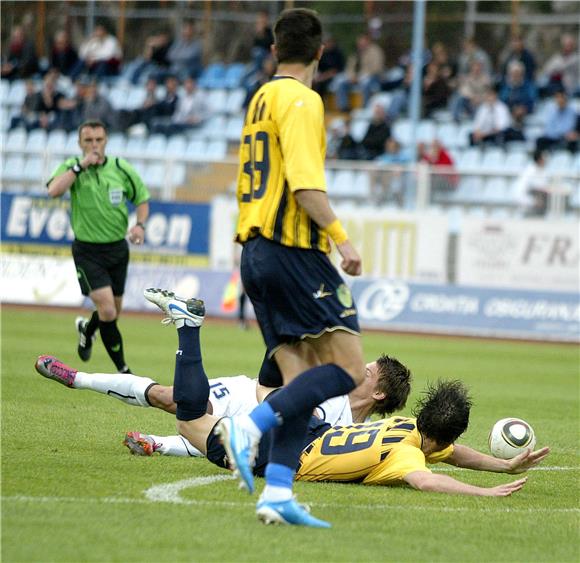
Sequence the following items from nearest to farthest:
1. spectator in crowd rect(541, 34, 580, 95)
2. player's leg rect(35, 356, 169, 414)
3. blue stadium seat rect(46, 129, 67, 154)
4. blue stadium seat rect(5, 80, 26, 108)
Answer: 1. player's leg rect(35, 356, 169, 414)
2. spectator in crowd rect(541, 34, 580, 95)
3. blue stadium seat rect(46, 129, 67, 154)
4. blue stadium seat rect(5, 80, 26, 108)

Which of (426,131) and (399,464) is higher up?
(426,131)

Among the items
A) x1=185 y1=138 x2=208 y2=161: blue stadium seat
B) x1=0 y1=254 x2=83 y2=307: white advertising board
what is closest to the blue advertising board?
x1=0 y1=254 x2=83 y2=307: white advertising board

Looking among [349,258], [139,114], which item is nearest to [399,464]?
[349,258]

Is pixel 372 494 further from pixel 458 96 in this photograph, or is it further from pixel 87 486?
pixel 458 96

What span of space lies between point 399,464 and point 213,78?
23.4 metres

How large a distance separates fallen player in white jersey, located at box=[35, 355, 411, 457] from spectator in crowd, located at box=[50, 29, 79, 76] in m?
23.3

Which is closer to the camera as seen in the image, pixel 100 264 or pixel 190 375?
pixel 190 375

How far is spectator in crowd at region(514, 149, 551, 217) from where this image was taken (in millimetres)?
21094

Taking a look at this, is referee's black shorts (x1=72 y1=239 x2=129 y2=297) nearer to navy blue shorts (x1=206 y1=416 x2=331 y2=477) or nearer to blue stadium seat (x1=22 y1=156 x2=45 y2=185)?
navy blue shorts (x1=206 y1=416 x2=331 y2=477)

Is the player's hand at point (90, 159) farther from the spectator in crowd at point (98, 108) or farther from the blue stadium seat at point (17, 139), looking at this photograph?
the blue stadium seat at point (17, 139)

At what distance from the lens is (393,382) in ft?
24.3

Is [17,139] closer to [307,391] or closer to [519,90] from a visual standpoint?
[519,90]

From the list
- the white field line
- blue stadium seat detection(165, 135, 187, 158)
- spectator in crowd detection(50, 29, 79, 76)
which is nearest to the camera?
the white field line

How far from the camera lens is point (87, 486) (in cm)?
651
